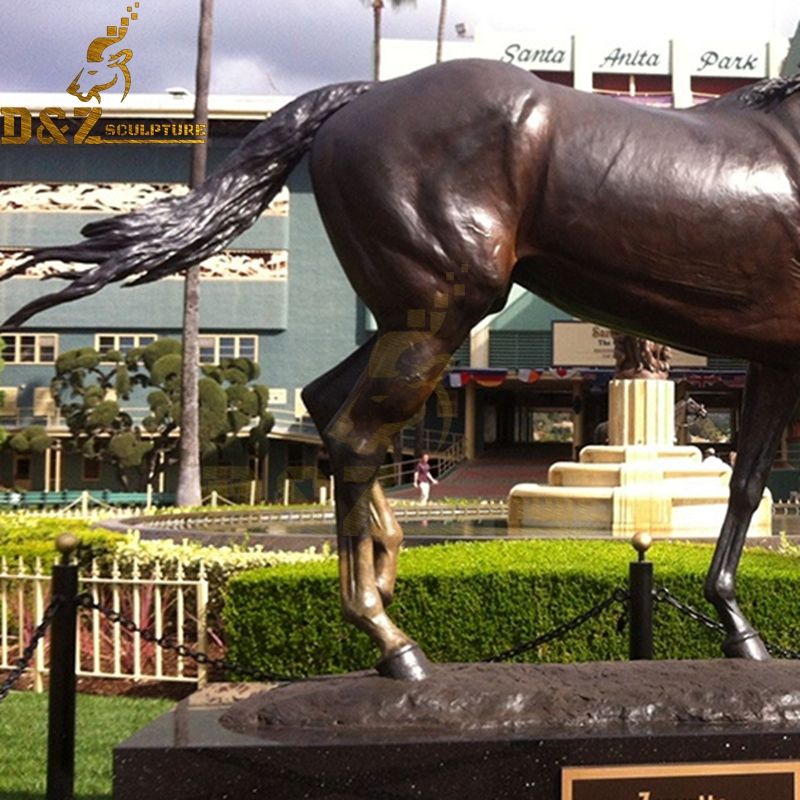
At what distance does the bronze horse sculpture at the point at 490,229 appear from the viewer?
2.97 metres

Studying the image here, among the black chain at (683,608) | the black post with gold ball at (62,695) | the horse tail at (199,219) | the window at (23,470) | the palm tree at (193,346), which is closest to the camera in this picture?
the horse tail at (199,219)

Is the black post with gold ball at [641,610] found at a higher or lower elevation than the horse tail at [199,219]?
lower

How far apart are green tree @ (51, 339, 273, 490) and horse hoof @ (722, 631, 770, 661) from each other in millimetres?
26220

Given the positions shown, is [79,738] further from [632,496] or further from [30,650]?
[632,496]

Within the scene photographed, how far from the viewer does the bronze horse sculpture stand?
2.97 m

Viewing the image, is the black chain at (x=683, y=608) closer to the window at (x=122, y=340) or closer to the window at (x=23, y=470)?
the window at (x=122, y=340)

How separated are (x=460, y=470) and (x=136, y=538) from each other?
1008 inches

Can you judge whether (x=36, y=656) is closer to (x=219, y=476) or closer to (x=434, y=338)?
(x=434, y=338)

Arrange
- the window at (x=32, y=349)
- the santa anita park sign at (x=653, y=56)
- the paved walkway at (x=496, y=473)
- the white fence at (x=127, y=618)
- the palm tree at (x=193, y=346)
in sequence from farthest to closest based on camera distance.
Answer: the santa anita park sign at (x=653, y=56) → the window at (x=32, y=349) → the paved walkway at (x=496, y=473) → the palm tree at (x=193, y=346) → the white fence at (x=127, y=618)

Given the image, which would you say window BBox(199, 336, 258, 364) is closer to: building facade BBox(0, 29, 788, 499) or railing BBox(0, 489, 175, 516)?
building facade BBox(0, 29, 788, 499)

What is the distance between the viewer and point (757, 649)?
341 centimetres

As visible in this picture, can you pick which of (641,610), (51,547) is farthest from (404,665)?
(51,547)

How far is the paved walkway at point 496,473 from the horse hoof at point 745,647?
23.1 metres

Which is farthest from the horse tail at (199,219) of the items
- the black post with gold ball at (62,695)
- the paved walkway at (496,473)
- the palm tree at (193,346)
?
the paved walkway at (496,473)
